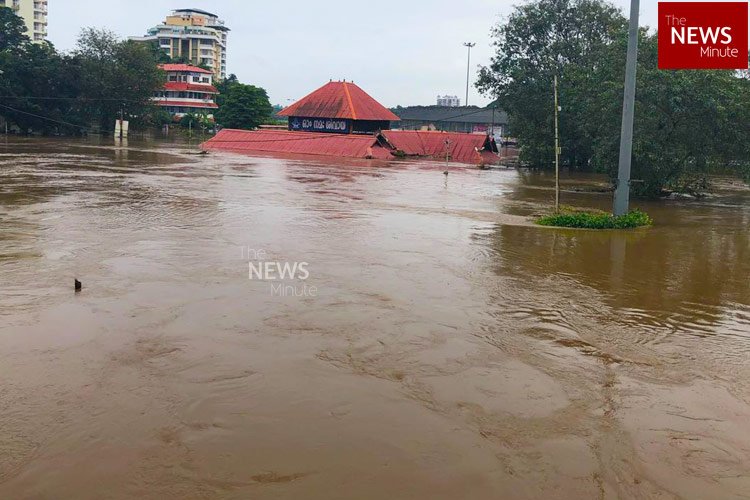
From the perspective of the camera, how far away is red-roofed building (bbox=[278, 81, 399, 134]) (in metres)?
49.6

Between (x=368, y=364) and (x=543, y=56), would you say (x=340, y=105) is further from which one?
(x=368, y=364)

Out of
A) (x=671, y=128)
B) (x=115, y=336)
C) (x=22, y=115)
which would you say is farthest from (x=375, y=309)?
(x=22, y=115)

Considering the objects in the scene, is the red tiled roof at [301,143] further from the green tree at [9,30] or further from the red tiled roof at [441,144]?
the green tree at [9,30]

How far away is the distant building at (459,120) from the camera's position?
7350 cm

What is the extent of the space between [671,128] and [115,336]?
19.2 m

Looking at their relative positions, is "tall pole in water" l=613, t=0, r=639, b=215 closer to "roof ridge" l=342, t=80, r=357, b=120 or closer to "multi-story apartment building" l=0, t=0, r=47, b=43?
"roof ridge" l=342, t=80, r=357, b=120

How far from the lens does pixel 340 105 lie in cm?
5006

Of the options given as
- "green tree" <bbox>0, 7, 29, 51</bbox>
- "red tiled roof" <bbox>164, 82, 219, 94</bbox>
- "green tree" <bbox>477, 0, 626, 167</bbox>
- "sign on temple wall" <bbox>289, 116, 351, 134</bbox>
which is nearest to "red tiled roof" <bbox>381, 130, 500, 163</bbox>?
"sign on temple wall" <bbox>289, 116, 351, 134</bbox>

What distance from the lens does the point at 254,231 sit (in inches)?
579

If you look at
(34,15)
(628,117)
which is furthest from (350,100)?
(34,15)

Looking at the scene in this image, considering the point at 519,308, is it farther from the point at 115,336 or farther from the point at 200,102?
the point at 200,102

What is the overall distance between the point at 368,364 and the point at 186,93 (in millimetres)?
81725

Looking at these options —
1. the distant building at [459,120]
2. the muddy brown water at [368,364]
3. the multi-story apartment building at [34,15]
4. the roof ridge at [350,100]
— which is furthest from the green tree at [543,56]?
the multi-story apartment building at [34,15]

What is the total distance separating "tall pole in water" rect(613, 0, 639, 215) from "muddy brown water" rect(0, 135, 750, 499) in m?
1.99
